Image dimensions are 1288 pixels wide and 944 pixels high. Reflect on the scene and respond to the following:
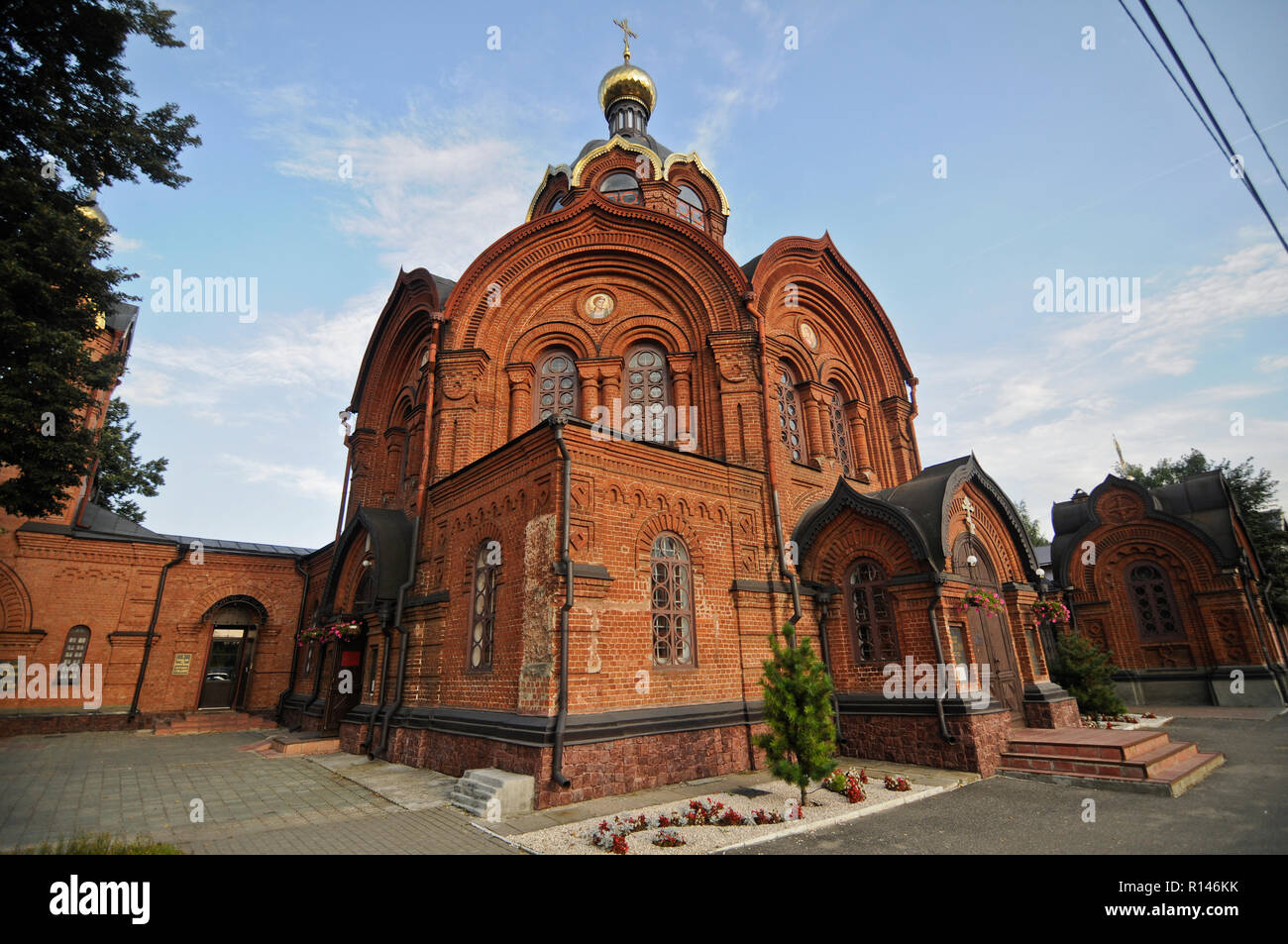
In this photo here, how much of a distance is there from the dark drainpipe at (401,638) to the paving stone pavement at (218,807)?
105 centimetres

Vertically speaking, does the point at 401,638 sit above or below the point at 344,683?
above

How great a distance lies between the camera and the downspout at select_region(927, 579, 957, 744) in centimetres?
884

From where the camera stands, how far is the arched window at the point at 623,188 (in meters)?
16.4

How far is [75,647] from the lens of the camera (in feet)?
50.7

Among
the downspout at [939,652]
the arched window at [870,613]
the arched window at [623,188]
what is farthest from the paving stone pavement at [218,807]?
the arched window at [623,188]

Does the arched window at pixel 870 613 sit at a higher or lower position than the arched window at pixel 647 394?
lower

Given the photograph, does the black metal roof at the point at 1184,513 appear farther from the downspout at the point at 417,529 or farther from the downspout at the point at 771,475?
the downspout at the point at 417,529

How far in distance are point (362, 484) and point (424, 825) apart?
10.7 m

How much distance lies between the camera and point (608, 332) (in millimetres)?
12625

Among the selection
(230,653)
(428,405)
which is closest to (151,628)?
(230,653)

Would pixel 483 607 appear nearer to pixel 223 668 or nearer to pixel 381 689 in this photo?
pixel 381 689

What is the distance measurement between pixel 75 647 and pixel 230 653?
11.2ft

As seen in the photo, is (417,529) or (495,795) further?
(417,529)
